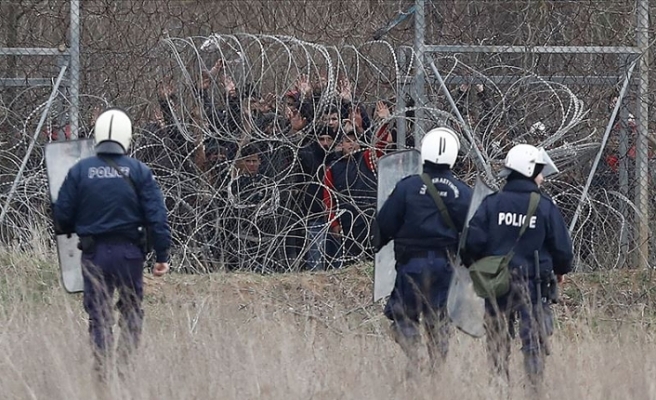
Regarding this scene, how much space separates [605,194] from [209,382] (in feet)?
15.6

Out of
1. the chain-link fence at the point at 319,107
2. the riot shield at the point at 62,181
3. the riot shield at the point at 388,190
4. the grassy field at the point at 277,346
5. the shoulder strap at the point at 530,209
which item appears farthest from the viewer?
the chain-link fence at the point at 319,107

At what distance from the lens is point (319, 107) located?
9.35 metres

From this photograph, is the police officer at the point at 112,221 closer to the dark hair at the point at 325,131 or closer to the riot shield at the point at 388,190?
the riot shield at the point at 388,190

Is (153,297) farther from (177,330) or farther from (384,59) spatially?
(384,59)

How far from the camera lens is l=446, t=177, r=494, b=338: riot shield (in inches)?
272

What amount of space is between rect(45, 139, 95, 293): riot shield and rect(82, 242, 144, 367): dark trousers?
0.50 metres

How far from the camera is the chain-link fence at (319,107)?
944 cm

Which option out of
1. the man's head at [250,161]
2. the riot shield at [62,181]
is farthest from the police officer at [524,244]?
the man's head at [250,161]

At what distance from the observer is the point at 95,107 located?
959 centimetres

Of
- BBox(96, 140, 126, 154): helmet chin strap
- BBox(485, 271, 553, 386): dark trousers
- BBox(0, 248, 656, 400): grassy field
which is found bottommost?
BBox(0, 248, 656, 400): grassy field

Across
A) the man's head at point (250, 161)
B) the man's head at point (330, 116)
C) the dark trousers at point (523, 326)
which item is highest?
the man's head at point (330, 116)

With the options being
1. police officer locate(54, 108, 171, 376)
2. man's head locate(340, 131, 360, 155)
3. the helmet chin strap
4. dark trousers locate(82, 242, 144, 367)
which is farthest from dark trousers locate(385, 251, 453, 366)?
man's head locate(340, 131, 360, 155)

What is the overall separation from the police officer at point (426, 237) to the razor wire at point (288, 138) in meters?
2.48

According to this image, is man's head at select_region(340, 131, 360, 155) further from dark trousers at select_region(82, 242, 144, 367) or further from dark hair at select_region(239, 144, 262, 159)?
dark trousers at select_region(82, 242, 144, 367)
